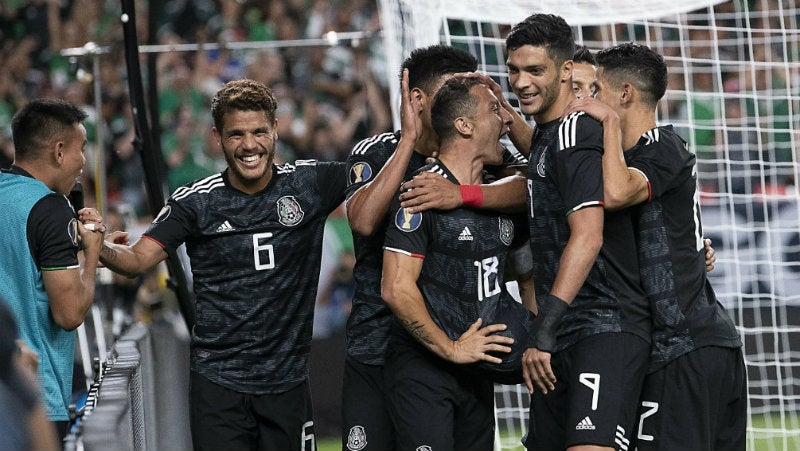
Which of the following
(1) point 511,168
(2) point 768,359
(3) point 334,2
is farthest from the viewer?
(3) point 334,2

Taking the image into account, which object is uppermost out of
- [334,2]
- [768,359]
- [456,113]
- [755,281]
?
[334,2]

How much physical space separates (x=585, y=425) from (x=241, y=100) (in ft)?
6.38

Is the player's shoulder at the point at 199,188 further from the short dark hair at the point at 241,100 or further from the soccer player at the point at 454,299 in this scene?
the soccer player at the point at 454,299

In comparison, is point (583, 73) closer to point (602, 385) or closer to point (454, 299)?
point (454, 299)

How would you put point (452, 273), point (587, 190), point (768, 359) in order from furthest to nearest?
point (768, 359)
point (452, 273)
point (587, 190)

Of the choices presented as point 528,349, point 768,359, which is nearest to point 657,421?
point 528,349

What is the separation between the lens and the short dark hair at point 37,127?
4402mm

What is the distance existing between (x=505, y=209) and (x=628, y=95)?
641 mm

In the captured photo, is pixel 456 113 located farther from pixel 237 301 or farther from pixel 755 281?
pixel 755 281

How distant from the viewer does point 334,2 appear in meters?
11.8

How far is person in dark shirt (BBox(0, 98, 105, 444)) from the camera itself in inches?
167

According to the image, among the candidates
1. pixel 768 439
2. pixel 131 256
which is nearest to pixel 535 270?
pixel 131 256

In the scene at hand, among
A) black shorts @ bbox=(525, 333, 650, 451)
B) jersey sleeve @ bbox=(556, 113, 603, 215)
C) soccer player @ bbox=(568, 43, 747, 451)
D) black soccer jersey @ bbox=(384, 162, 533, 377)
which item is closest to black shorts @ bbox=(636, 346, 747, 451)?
soccer player @ bbox=(568, 43, 747, 451)

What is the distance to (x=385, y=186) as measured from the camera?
166 inches
